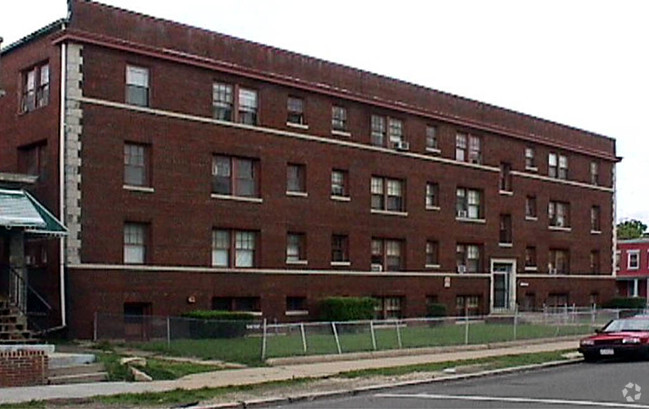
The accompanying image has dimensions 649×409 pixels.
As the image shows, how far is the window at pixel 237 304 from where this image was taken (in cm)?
3672

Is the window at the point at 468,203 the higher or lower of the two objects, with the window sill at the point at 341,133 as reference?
lower

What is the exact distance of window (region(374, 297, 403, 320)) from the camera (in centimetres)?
4400

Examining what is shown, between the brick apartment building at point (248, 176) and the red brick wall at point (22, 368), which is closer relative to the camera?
the red brick wall at point (22, 368)

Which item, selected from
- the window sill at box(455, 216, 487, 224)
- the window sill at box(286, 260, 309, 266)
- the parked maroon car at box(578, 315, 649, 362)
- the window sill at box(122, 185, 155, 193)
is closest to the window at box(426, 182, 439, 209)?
the window sill at box(455, 216, 487, 224)

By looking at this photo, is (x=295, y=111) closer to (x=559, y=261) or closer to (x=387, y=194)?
(x=387, y=194)

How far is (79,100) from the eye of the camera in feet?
105

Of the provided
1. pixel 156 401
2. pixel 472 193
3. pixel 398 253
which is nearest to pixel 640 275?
pixel 472 193

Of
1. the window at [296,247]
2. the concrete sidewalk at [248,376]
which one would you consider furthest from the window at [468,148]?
the concrete sidewalk at [248,376]

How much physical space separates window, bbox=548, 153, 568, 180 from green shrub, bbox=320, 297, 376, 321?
21357mm

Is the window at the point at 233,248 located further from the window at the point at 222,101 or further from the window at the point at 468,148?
the window at the point at 468,148

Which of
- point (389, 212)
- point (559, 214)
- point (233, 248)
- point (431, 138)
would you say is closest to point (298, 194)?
point (233, 248)

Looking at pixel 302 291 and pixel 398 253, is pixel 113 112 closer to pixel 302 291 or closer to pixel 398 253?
pixel 302 291

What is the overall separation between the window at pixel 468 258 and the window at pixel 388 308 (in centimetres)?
524

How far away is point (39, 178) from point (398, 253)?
1857 cm
